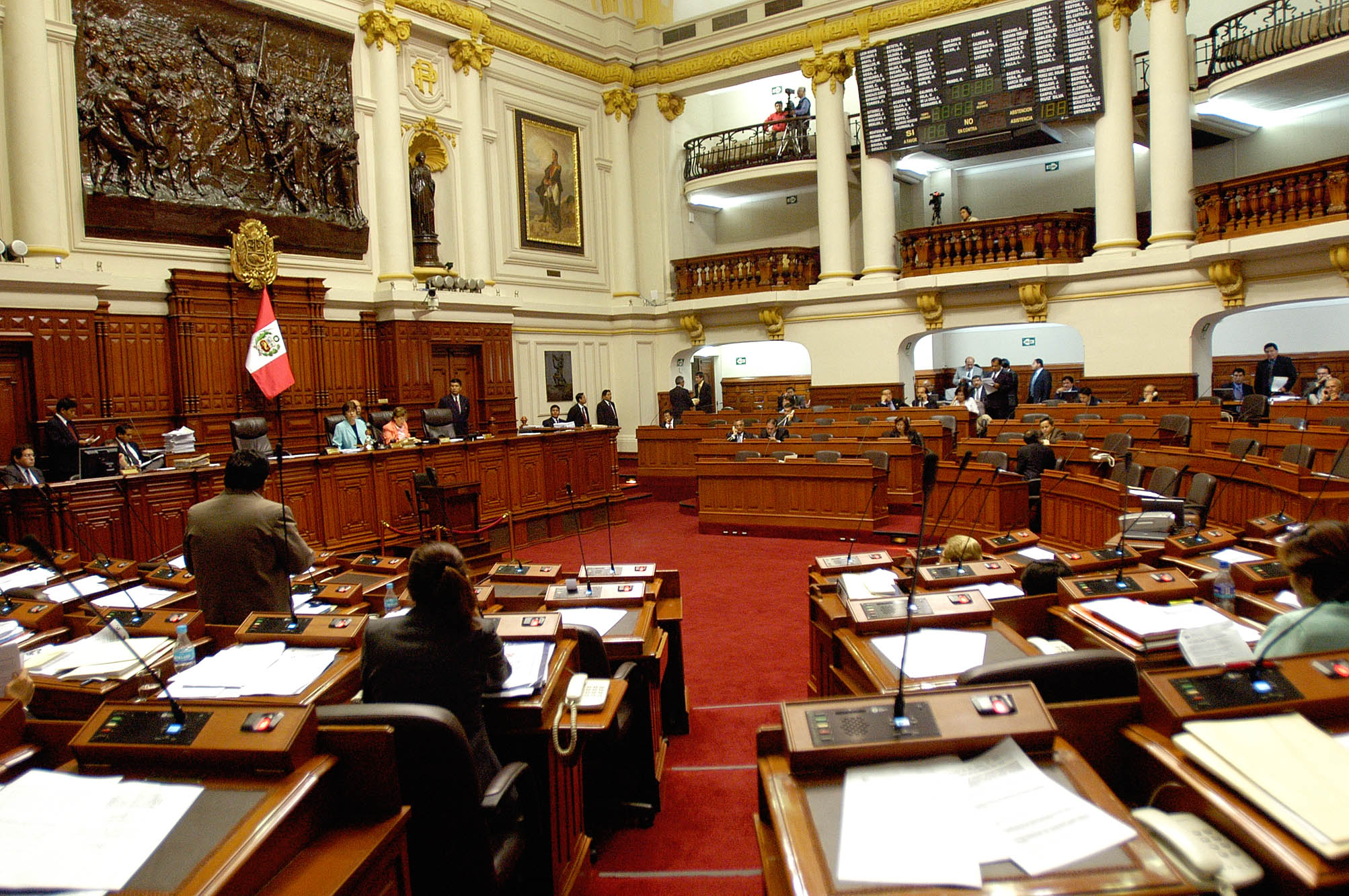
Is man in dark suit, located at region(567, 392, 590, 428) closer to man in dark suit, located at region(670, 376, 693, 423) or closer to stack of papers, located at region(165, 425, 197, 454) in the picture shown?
man in dark suit, located at region(670, 376, 693, 423)

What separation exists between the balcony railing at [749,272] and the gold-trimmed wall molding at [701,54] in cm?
333

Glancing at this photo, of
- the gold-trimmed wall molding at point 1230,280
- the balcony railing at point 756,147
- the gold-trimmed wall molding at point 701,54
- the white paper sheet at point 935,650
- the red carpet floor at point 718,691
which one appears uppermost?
the gold-trimmed wall molding at point 701,54

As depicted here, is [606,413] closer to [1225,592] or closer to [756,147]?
[756,147]

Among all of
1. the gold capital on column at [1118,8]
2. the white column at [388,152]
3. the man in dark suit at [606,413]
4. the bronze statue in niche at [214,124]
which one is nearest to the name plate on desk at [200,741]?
the bronze statue in niche at [214,124]

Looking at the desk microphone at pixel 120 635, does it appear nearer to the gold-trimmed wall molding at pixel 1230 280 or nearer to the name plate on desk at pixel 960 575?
the name plate on desk at pixel 960 575

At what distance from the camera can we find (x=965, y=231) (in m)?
13.2

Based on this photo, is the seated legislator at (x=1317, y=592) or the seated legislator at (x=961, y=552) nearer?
the seated legislator at (x=1317, y=592)

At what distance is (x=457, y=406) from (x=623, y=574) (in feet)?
24.9

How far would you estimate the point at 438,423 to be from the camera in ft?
34.7

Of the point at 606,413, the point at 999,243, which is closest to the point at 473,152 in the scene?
the point at 606,413

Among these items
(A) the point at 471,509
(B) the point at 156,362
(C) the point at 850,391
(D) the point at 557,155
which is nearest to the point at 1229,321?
(C) the point at 850,391

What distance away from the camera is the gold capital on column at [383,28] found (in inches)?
446

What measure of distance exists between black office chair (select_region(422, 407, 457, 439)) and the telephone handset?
31.0 ft

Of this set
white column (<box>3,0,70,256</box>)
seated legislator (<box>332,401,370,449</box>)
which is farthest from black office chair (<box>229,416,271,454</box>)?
white column (<box>3,0,70,256</box>)
